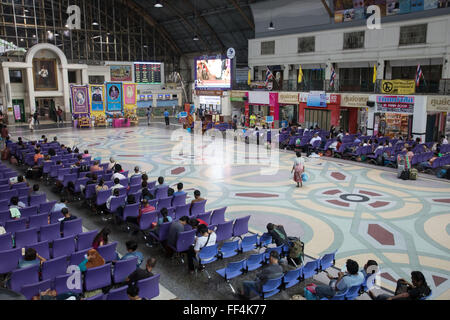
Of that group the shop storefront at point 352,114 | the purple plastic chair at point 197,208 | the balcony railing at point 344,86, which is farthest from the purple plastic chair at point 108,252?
the shop storefront at point 352,114

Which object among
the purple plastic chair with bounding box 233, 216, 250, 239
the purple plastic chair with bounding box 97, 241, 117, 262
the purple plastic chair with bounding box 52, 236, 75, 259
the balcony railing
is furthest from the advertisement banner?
the purple plastic chair with bounding box 97, 241, 117, 262

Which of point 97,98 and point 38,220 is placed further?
point 97,98

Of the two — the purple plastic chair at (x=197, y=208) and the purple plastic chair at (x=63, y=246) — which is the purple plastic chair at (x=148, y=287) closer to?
the purple plastic chair at (x=63, y=246)

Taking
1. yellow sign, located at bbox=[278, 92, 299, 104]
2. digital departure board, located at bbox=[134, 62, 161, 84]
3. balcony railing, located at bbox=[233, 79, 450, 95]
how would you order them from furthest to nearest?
digital departure board, located at bbox=[134, 62, 161, 84] → yellow sign, located at bbox=[278, 92, 299, 104] → balcony railing, located at bbox=[233, 79, 450, 95]

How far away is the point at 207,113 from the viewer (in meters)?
40.8

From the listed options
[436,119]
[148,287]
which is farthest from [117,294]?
[436,119]

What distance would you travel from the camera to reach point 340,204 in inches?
526

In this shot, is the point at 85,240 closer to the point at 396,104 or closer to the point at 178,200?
the point at 178,200

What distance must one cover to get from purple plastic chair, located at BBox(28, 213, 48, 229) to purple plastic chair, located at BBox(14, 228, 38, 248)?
83 centimetres

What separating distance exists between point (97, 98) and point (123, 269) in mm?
30836

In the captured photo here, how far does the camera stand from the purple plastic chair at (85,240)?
334 inches

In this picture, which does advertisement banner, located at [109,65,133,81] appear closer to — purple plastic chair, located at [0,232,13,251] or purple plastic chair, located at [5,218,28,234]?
purple plastic chair, located at [5,218,28,234]

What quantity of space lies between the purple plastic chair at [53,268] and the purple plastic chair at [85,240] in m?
1.24

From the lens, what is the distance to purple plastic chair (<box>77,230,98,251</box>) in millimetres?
8492
